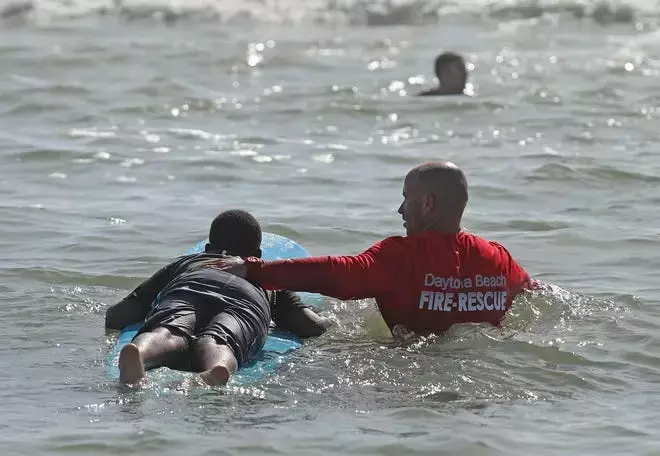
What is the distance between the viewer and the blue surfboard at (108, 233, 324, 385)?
233 inches

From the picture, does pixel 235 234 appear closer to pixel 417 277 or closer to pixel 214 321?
pixel 214 321

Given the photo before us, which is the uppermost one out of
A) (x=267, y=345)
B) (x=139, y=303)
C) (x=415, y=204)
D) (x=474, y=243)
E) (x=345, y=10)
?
(x=345, y=10)

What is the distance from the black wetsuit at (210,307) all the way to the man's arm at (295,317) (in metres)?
0.20

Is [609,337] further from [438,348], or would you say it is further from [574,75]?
[574,75]

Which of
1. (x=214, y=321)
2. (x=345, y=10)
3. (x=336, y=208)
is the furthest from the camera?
(x=345, y=10)

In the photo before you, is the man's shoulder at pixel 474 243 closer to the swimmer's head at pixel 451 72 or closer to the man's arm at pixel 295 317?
the man's arm at pixel 295 317

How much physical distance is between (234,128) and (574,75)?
18.1 ft

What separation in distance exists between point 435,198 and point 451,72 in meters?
9.21

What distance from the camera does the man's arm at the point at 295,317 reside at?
6793 mm

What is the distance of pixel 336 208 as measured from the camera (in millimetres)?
10109

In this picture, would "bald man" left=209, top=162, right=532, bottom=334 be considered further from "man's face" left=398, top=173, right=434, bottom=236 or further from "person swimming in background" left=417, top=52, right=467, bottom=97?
"person swimming in background" left=417, top=52, right=467, bottom=97

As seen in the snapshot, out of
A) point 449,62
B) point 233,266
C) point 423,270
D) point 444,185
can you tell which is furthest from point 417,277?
point 449,62

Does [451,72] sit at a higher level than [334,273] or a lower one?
higher

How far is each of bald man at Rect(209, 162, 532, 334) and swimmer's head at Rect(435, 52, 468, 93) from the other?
29.7ft
